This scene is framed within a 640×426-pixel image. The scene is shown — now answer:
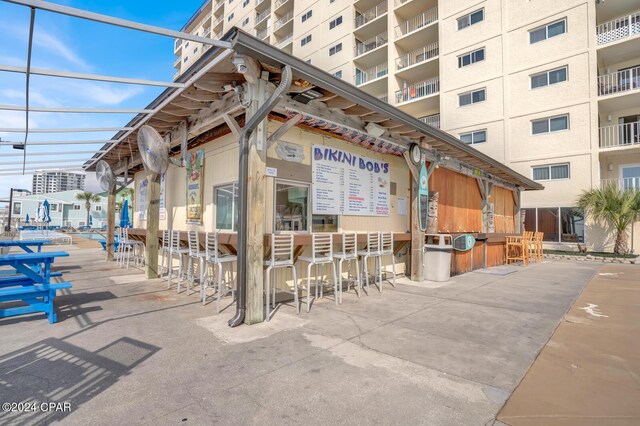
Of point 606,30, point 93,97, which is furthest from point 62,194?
point 606,30

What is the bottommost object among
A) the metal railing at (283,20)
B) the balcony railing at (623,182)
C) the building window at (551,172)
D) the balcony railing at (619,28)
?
the balcony railing at (623,182)

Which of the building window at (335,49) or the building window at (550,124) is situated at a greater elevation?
the building window at (335,49)

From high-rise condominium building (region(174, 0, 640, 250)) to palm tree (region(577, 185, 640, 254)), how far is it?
90 cm

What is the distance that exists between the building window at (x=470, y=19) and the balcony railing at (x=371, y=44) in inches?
213

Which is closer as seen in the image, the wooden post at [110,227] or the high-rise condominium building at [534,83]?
the wooden post at [110,227]

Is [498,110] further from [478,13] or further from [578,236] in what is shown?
[578,236]

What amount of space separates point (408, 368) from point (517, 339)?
163 cm

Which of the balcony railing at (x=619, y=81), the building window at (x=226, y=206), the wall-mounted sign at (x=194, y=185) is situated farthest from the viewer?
the balcony railing at (x=619, y=81)

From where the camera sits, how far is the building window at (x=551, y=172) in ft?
49.0

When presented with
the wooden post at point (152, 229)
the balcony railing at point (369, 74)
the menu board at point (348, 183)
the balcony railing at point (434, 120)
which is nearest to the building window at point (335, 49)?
the balcony railing at point (369, 74)

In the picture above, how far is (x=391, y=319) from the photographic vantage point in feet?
14.3

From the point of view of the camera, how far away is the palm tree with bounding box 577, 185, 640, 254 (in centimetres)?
1255

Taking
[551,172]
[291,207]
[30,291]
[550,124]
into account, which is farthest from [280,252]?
[550,124]

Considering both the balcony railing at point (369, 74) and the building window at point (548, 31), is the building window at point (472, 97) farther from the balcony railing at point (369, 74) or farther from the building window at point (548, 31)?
the balcony railing at point (369, 74)
